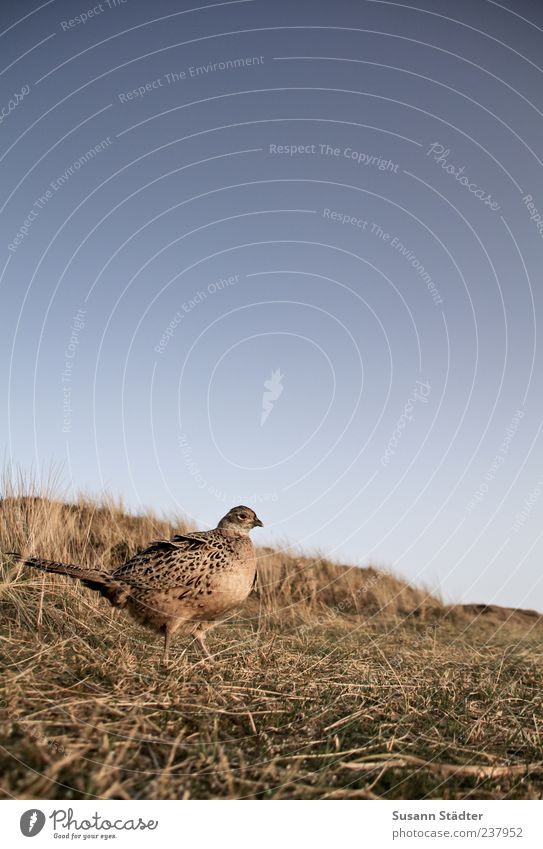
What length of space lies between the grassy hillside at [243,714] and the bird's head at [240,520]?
1242 millimetres

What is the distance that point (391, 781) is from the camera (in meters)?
3.35

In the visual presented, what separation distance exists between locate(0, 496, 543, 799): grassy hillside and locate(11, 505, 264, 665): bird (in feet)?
1.10

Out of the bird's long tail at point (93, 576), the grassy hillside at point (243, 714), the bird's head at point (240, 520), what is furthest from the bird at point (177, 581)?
the bird's head at point (240, 520)

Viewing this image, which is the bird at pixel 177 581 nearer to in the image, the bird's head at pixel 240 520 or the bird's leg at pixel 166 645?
the bird's leg at pixel 166 645

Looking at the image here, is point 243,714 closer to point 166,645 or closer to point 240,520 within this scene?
point 166,645

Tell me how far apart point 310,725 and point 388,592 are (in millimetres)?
11455

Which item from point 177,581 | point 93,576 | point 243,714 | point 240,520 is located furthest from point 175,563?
point 243,714

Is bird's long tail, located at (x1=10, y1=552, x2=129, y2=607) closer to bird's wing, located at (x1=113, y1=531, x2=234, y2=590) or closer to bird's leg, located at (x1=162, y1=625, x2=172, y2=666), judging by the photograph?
bird's wing, located at (x1=113, y1=531, x2=234, y2=590)

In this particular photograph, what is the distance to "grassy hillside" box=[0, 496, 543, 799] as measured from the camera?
2.98m

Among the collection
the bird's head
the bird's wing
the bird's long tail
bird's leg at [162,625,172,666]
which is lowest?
bird's leg at [162,625,172,666]

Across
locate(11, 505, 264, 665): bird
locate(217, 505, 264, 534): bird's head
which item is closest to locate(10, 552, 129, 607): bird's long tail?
locate(11, 505, 264, 665): bird

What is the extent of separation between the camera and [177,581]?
5.31m

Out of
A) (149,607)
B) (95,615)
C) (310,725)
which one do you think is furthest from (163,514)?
(310,725)

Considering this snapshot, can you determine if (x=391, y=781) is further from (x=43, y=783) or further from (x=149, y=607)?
(x=149, y=607)
